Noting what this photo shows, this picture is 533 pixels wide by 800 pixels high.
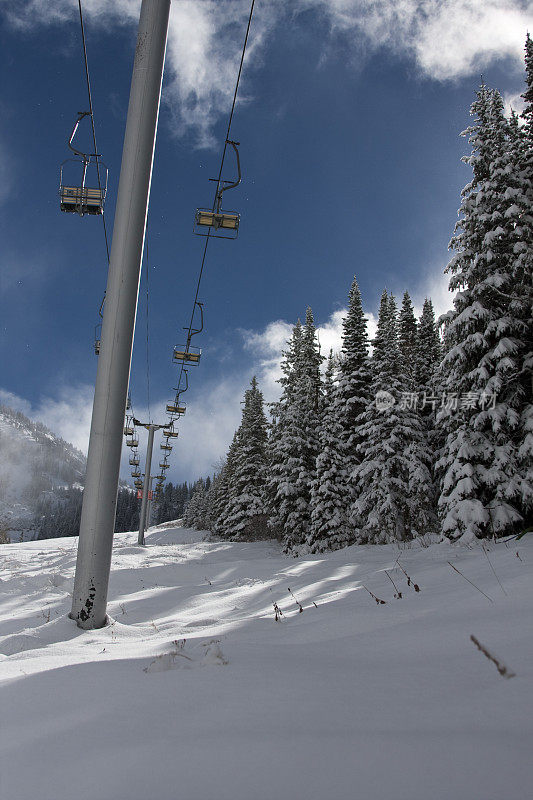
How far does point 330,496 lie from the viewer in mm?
24359

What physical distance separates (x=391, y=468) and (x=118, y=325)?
1975 centimetres

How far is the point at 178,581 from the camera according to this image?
9.21 meters

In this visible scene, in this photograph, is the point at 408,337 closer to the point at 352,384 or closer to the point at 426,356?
the point at 426,356

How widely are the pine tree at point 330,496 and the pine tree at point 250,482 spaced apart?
11.1 m

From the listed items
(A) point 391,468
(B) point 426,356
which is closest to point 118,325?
(A) point 391,468

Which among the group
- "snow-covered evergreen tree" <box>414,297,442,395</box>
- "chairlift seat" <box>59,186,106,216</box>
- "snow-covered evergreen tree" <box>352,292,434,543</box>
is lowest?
"snow-covered evergreen tree" <box>352,292,434,543</box>

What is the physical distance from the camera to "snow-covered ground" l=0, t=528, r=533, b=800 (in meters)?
1.23

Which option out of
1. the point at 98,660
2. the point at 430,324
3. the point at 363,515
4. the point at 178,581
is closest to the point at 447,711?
the point at 98,660

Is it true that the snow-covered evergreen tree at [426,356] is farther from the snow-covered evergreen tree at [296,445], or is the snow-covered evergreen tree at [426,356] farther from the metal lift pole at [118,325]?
the metal lift pole at [118,325]

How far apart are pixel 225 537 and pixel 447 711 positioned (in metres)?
38.9

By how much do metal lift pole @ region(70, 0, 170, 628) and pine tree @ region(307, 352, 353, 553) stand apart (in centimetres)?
2045

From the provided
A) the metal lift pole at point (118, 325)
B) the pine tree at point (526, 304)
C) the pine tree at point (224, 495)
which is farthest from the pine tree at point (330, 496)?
the metal lift pole at point (118, 325)

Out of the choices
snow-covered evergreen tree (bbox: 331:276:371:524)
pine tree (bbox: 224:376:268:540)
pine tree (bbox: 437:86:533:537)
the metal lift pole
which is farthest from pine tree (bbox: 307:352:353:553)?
the metal lift pole

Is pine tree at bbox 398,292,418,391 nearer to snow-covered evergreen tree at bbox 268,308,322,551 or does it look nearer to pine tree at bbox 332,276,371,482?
pine tree at bbox 332,276,371,482
